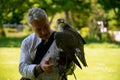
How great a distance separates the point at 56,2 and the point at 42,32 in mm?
26686

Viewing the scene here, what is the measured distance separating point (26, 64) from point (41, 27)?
27cm

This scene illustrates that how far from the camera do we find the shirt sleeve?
2975 mm

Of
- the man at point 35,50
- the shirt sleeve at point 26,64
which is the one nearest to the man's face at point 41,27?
the man at point 35,50

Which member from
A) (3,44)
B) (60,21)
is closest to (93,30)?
(3,44)

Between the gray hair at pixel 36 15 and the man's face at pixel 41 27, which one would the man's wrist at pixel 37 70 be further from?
the gray hair at pixel 36 15

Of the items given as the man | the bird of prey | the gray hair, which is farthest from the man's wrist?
the gray hair

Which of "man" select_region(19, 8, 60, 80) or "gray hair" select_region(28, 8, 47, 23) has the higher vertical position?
"gray hair" select_region(28, 8, 47, 23)

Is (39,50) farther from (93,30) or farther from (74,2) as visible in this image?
(93,30)

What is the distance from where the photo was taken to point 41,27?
9.63ft

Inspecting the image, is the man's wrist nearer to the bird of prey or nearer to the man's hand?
the man's hand

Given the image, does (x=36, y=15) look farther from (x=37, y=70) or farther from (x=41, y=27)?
(x=37, y=70)

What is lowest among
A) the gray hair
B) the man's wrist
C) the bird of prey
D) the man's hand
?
the man's wrist

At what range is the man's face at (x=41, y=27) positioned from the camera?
2941 mm

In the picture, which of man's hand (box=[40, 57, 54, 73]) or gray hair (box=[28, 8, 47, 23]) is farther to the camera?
gray hair (box=[28, 8, 47, 23])
